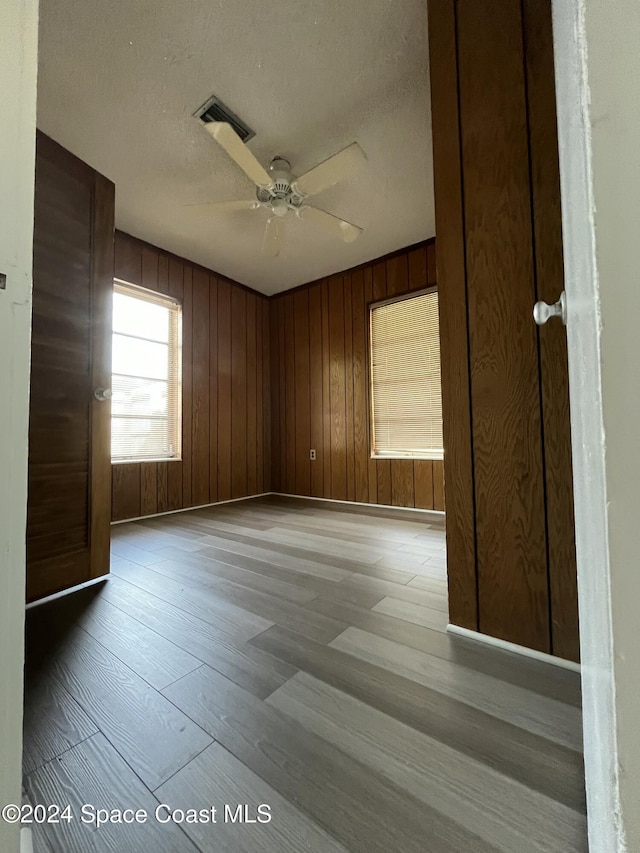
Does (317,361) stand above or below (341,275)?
below

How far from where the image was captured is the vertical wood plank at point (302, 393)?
12.5 ft

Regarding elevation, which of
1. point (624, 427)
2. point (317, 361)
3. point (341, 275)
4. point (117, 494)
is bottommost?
point (117, 494)

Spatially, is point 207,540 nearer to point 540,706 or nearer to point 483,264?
point 540,706

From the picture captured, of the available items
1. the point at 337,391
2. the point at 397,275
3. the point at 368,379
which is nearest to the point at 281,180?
the point at 397,275

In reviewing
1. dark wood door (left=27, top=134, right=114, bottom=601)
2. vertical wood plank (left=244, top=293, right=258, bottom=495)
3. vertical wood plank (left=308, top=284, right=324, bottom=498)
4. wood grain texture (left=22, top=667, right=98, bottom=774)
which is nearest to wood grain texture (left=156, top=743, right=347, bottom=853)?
wood grain texture (left=22, top=667, right=98, bottom=774)

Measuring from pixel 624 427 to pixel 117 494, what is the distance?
3.21 m

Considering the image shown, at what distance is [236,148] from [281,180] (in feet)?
1.34

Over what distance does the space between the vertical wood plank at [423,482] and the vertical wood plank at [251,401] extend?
73.5 inches

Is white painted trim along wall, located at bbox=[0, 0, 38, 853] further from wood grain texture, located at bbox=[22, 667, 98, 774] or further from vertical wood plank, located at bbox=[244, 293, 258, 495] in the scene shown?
vertical wood plank, located at bbox=[244, 293, 258, 495]

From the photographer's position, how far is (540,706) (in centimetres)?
84

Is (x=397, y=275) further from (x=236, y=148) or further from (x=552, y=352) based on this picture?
(x=552, y=352)

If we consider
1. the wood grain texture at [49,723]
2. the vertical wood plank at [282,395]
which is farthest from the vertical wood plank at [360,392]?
the wood grain texture at [49,723]

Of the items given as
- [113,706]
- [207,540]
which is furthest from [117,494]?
[113,706]

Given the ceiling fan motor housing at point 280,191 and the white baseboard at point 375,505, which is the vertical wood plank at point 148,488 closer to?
the white baseboard at point 375,505
